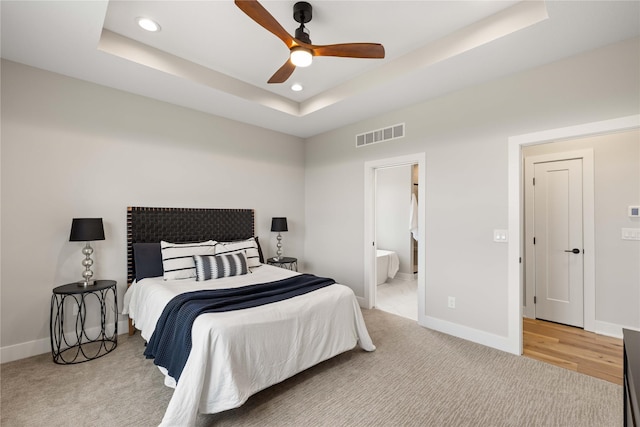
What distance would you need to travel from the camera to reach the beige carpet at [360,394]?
6.33 feet

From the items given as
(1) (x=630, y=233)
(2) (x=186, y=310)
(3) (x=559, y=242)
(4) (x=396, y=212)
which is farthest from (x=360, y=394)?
(4) (x=396, y=212)

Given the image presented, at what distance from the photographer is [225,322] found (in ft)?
6.45

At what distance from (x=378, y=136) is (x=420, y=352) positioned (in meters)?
2.77

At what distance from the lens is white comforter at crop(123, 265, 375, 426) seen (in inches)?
72.4

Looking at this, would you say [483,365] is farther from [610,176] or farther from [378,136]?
[378,136]

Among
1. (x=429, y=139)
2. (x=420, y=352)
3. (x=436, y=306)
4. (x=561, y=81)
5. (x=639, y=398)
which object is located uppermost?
(x=561, y=81)

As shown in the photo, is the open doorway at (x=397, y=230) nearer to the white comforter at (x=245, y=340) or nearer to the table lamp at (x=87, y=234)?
the white comforter at (x=245, y=340)

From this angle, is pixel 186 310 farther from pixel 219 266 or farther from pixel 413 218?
pixel 413 218

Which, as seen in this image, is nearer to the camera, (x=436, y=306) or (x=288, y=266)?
(x=436, y=306)

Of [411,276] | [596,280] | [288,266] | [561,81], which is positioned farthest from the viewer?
[411,276]

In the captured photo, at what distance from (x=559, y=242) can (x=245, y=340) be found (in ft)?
13.1

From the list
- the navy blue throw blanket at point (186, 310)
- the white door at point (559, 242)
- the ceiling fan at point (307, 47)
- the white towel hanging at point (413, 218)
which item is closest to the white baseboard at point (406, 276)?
the white towel hanging at point (413, 218)

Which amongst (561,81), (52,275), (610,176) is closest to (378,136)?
(561,81)

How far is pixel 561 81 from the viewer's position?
2609mm
